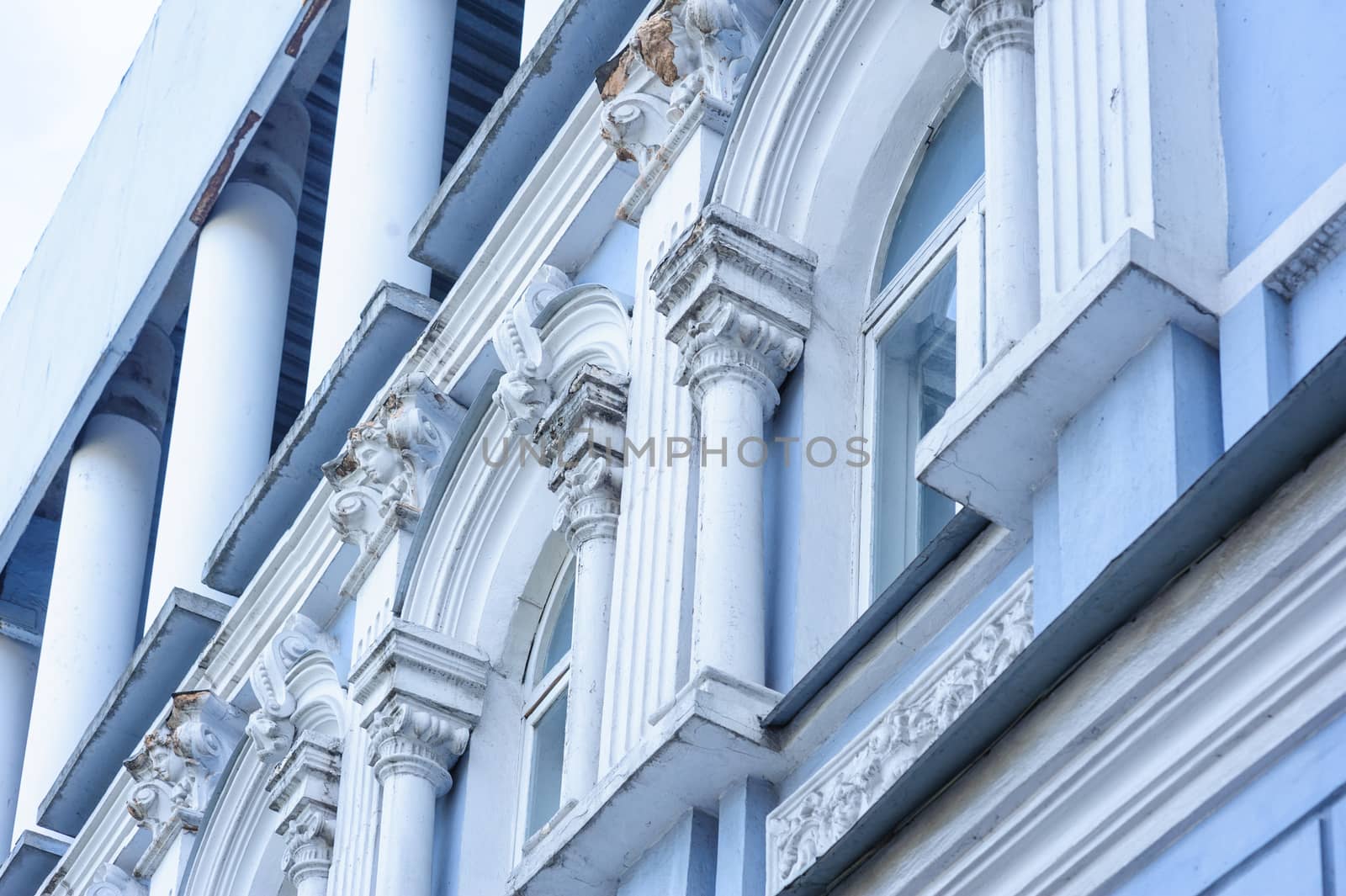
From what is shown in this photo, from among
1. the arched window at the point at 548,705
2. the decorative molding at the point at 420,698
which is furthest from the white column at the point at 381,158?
the arched window at the point at 548,705

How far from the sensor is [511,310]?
33.0 ft

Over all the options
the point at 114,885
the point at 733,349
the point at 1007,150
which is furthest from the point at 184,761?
the point at 1007,150

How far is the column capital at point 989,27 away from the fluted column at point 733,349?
122 cm

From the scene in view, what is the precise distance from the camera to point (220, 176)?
628 inches

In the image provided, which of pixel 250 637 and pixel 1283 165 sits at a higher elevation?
pixel 250 637

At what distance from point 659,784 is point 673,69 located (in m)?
2.93

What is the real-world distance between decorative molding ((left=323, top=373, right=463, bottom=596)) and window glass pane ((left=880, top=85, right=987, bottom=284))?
126 inches

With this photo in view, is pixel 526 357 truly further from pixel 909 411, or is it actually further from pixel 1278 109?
pixel 1278 109

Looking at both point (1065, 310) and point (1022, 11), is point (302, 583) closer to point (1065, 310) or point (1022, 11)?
point (1022, 11)

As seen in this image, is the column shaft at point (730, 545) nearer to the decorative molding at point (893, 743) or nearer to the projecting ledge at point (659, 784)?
the projecting ledge at point (659, 784)

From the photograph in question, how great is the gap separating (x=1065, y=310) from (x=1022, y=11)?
1310 mm

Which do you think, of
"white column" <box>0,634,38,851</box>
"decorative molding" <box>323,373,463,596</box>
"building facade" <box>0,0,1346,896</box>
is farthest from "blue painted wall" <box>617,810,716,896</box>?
"white column" <box>0,634,38,851</box>

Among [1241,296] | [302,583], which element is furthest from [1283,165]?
[302,583]

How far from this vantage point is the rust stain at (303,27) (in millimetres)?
15188
